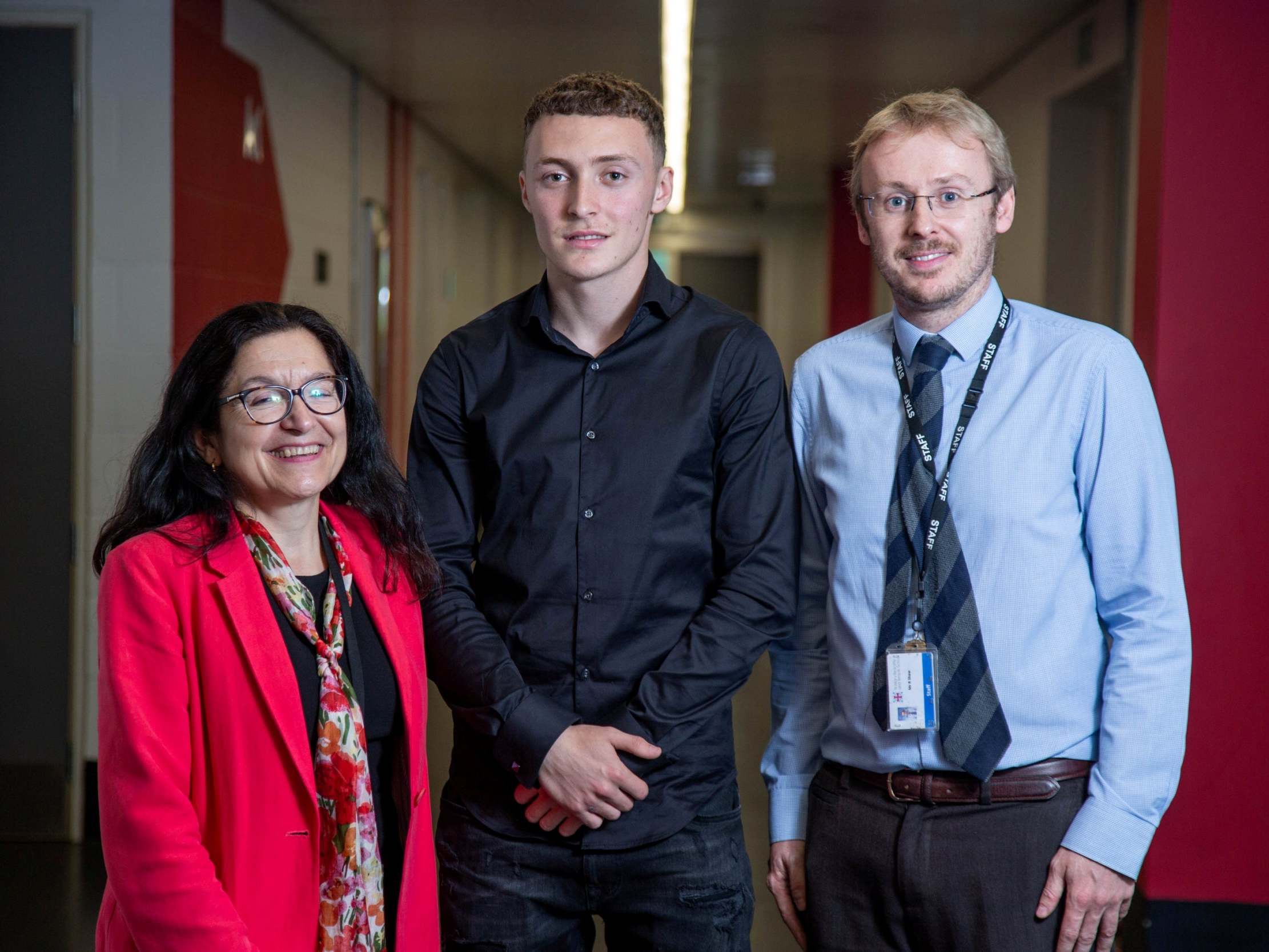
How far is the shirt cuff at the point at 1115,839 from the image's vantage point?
1.52 metres

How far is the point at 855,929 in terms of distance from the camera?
5.44ft

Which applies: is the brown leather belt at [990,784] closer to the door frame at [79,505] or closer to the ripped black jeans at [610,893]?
the ripped black jeans at [610,893]

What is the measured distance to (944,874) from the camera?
1.57m

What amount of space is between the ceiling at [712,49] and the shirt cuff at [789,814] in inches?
136

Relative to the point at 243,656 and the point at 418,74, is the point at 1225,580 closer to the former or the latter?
the point at 243,656

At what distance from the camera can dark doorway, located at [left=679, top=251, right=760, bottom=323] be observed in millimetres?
19203

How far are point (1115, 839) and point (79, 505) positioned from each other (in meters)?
3.65

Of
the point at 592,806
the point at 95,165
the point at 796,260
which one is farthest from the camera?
the point at 796,260

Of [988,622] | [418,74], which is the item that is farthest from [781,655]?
[418,74]

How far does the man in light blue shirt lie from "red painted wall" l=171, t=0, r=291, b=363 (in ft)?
10.4

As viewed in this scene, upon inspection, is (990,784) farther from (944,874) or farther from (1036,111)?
(1036,111)

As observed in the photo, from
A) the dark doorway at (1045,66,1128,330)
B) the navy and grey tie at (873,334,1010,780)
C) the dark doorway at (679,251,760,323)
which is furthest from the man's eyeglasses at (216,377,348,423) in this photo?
the dark doorway at (679,251,760,323)

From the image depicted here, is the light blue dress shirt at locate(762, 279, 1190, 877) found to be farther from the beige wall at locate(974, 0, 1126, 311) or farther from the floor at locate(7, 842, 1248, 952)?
the beige wall at locate(974, 0, 1126, 311)

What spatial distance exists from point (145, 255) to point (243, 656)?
10.1 feet
